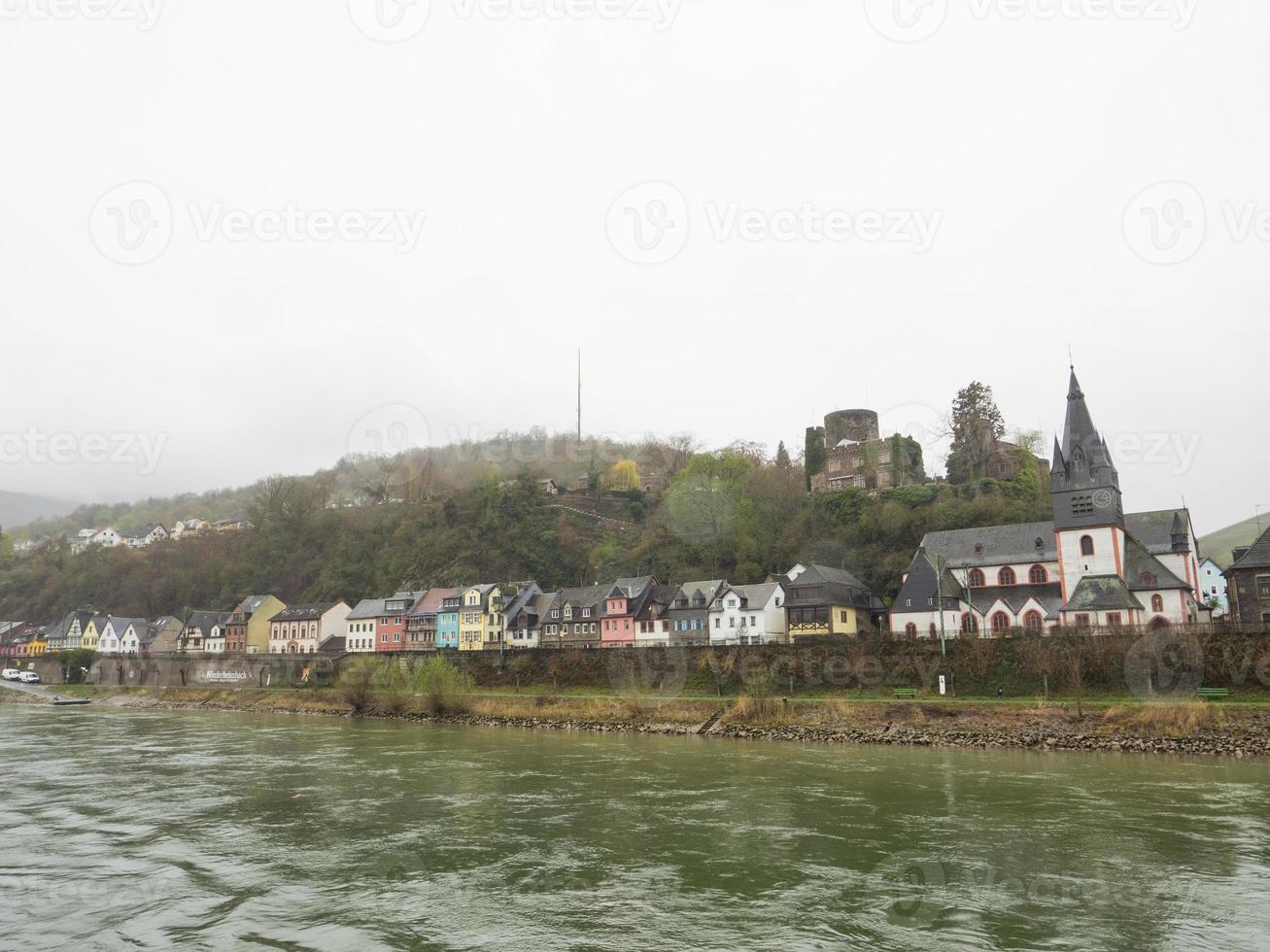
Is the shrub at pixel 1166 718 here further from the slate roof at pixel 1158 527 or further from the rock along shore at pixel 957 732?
the slate roof at pixel 1158 527

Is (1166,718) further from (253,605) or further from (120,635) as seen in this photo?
(120,635)

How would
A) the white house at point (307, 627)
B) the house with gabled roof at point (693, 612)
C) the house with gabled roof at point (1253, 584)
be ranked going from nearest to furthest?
the house with gabled roof at point (1253, 584)
the house with gabled roof at point (693, 612)
the white house at point (307, 627)

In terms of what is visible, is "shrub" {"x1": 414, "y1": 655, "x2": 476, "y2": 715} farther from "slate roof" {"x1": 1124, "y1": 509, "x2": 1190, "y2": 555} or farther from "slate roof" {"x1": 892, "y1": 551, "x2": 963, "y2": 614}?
"slate roof" {"x1": 1124, "y1": 509, "x2": 1190, "y2": 555}

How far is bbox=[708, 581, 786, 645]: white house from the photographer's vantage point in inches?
2694

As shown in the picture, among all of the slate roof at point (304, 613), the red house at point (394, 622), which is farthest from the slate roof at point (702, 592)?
the slate roof at point (304, 613)

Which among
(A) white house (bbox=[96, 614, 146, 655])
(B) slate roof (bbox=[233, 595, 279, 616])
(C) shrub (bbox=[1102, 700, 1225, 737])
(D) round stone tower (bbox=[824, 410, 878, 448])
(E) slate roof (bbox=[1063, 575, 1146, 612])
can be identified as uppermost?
(D) round stone tower (bbox=[824, 410, 878, 448])

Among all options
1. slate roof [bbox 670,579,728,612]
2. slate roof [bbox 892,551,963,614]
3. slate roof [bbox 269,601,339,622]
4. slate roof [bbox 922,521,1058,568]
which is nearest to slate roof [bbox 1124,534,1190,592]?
slate roof [bbox 922,521,1058,568]

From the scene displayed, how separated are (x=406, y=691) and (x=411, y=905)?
48.7 meters

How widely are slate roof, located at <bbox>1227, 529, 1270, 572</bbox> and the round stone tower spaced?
51.6 metres

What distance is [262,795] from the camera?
28.4 m

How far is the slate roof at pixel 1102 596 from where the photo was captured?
53.2 m

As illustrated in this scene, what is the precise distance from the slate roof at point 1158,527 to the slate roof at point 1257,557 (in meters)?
8.62

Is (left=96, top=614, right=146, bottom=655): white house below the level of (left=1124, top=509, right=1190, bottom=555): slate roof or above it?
below

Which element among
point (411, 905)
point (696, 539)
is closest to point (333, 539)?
point (696, 539)
